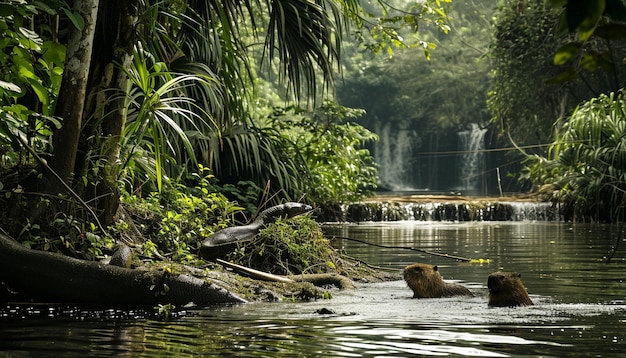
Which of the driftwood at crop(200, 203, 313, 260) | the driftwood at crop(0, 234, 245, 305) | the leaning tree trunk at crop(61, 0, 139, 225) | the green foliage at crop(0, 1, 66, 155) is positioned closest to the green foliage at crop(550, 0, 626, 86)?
the green foliage at crop(0, 1, 66, 155)

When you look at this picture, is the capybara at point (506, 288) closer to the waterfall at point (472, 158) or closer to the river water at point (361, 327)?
the river water at point (361, 327)

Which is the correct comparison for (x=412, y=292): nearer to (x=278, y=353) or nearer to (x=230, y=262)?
(x=230, y=262)

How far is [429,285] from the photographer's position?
6.76 m

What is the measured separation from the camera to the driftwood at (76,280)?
18.7ft

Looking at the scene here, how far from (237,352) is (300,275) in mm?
3552

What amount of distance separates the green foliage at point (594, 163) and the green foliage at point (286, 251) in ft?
37.5

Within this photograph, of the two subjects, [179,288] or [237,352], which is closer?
[237,352]

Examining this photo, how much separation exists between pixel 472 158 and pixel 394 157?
5953 millimetres

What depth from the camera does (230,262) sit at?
745cm

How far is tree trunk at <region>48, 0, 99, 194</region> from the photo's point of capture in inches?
248

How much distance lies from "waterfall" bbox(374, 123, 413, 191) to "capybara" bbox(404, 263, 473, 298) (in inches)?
1727

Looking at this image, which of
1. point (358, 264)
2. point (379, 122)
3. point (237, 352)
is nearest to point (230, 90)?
point (358, 264)

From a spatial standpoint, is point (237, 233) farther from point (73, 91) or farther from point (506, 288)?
point (506, 288)

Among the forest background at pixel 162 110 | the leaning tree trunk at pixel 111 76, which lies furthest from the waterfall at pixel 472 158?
the leaning tree trunk at pixel 111 76
